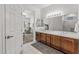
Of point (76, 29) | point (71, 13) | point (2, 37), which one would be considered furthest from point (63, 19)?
point (2, 37)

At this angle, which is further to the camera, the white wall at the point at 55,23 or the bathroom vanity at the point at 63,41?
the white wall at the point at 55,23

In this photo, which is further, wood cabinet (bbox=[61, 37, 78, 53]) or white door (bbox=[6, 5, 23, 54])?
wood cabinet (bbox=[61, 37, 78, 53])

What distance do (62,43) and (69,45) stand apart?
0.97 feet

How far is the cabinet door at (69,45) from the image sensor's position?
2.26m

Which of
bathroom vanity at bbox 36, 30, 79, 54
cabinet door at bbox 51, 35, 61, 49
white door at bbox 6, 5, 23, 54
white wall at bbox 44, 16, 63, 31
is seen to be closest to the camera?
white door at bbox 6, 5, 23, 54

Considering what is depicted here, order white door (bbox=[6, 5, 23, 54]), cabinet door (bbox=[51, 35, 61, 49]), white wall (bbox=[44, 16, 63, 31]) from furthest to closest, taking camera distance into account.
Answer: cabinet door (bbox=[51, 35, 61, 49])
white wall (bbox=[44, 16, 63, 31])
white door (bbox=[6, 5, 23, 54])

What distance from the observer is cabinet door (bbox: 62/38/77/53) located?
2258mm

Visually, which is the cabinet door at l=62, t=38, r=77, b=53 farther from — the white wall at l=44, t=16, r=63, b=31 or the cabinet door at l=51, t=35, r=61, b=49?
the white wall at l=44, t=16, r=63, b=31

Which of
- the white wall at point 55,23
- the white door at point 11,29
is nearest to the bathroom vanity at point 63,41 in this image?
the white wall at point 55,23

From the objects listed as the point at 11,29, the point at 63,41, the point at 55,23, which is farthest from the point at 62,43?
the point at 11,29

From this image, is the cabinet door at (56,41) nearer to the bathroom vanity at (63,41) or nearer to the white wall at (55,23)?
→ the bathroom vanity at (63,41)

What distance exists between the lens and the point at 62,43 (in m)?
2.69

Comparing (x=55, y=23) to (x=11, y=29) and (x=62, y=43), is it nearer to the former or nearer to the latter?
(x=62, y=43)

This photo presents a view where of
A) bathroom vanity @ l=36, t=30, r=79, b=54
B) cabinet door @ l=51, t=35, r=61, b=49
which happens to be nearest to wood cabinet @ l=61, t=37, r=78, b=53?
bathroom vanity @ l=36, t=30, r=79, b=54
